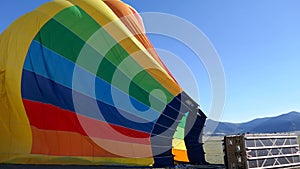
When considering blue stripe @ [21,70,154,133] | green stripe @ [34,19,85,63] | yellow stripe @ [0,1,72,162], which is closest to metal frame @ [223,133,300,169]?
blue stripe @ [21,70,154,133]

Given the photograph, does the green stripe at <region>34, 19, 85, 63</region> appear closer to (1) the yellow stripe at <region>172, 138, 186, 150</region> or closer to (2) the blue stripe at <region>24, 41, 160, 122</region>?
(2) the blue stripe at <region>24, 41, 160, 122</region>

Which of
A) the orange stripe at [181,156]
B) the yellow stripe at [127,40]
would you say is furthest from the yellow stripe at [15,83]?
the orange stripe at [181,156]

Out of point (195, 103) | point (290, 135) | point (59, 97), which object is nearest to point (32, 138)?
point (59, 97)

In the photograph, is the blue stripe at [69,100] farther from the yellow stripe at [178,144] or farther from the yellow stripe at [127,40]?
the yellow stripe at [178,144]

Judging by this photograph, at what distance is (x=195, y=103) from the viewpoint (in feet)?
31.5

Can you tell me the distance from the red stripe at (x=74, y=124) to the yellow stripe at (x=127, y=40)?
5.14 feet

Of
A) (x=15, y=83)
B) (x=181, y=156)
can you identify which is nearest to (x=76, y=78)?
(x=15, y=83)

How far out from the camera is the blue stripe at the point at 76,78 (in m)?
8.80

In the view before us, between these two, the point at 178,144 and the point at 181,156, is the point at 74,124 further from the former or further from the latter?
the point at 181,156

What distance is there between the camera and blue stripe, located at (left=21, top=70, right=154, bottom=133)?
28.2 feet

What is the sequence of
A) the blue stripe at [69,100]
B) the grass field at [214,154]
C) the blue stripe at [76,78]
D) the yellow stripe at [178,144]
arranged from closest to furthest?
the blue stripe at [69,100], the blue stripe at [76,78], the yellow stripe at [178,144], the grass field at [214,154]

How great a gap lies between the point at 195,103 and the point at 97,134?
297cm

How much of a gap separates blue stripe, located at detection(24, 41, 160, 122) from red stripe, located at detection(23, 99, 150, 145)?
1.84ft

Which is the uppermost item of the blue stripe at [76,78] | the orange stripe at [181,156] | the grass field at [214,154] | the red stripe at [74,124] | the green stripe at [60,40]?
the green stripe at [60,40]
